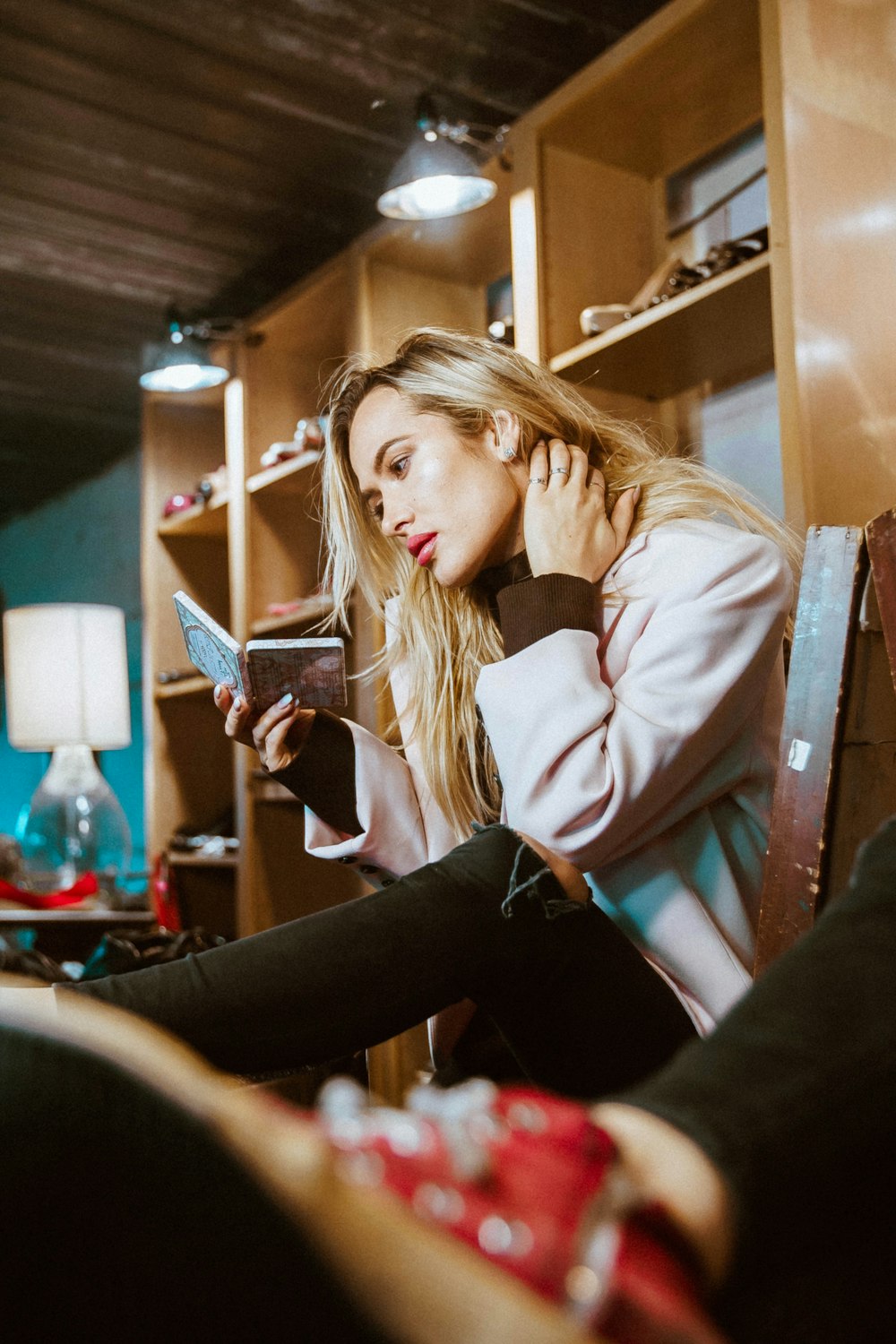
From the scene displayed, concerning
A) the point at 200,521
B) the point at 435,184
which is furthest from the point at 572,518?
the point at 200,521

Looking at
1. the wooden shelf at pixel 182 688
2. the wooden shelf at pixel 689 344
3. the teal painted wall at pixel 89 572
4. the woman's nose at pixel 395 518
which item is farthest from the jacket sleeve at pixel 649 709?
the teal painted wall at pixel 89 572

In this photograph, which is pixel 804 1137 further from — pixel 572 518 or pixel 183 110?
pixel 183 110

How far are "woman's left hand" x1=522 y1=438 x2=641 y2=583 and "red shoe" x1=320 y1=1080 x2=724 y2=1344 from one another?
3.27 feet

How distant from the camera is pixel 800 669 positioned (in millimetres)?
1064

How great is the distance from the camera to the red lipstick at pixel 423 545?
1.63 meters

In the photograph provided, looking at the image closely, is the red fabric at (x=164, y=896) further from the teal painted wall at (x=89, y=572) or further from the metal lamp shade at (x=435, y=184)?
the metal lamp shade at (x=435, y=184)

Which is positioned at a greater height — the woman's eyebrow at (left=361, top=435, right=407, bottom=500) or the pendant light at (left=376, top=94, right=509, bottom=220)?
the pendant light at (left=376, top=94, right=509, bottom=220)

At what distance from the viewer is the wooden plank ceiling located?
242 cm

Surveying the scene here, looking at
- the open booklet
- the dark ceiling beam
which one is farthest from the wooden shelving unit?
the open booklet

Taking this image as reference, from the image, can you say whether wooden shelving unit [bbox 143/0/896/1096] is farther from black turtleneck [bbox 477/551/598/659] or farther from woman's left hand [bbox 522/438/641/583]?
black turtleneck [bbox 477/551/598/659]

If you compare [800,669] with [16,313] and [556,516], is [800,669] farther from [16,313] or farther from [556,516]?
[16,313]

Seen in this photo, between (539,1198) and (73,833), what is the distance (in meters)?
2.98

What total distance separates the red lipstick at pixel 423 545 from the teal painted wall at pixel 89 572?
10.1 feet

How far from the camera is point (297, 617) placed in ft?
10.3
